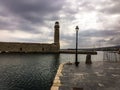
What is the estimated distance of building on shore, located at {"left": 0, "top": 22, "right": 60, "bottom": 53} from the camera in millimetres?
103562

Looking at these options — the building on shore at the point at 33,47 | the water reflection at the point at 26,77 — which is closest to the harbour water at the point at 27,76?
the water reflection at the point at 26,77

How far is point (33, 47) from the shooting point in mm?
109938

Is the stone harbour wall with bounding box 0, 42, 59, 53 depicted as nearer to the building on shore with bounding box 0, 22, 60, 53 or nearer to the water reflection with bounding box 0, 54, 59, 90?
the building on shore with bounding box 0, 22, 60, 53

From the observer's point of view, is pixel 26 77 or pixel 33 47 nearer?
pixel 26 77

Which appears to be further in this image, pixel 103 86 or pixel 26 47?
pixel 26 47

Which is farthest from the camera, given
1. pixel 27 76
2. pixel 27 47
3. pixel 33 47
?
pixel 33 47

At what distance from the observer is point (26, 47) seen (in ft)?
355

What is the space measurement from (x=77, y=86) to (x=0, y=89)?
833cm

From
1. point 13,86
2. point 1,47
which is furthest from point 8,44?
point 13,86

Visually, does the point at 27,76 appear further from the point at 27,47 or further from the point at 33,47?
the point at 33,47

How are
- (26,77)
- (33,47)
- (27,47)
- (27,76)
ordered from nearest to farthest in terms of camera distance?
(26,77)
(27,76)
(27,47)
(33,47)

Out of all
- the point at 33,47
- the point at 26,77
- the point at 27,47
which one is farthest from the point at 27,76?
the point at 33,47

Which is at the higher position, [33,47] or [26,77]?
[33,47]

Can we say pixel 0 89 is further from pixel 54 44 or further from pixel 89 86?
pixel 54 44
